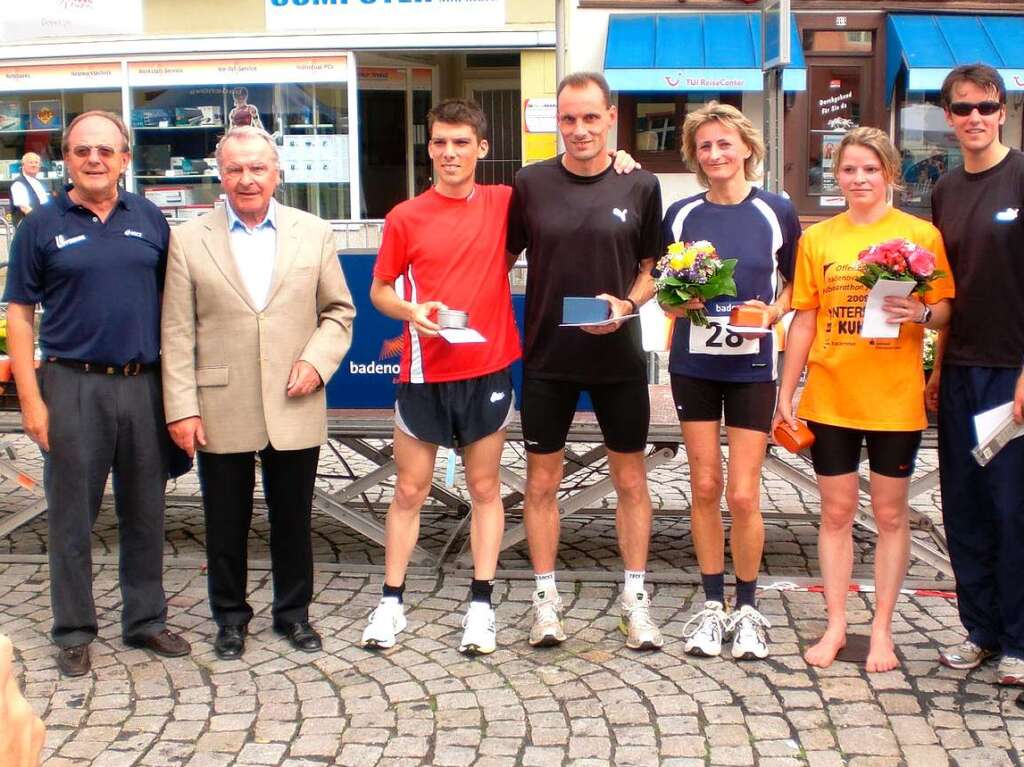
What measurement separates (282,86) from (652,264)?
1215 cm

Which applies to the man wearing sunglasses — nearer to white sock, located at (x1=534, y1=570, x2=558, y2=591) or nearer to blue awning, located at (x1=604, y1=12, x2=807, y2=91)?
white sock, located at (x1=534, y1=570, x2=558, y2=591)

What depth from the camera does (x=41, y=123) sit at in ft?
53.5

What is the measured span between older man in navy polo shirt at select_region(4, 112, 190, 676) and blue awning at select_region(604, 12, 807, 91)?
11.0 metres

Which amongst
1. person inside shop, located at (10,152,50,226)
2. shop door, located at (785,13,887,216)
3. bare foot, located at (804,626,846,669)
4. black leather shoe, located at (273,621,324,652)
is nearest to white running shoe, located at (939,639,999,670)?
bare foot, located at (804,626,846,669)

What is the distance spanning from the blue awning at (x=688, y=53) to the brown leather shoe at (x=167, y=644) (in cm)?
1128

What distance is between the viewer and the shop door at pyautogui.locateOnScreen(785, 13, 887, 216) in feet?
52.2

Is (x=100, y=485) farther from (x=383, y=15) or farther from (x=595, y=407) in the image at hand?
(x=383, y=15)

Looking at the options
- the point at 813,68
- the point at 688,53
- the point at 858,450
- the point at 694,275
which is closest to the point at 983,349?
the point at 858,450

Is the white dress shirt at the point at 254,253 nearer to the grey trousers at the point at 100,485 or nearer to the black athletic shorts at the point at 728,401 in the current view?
the grey trousers at the point at 100,485

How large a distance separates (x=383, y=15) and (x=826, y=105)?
19.1 ft

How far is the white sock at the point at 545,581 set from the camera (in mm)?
4855

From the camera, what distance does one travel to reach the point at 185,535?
6328 millimetres

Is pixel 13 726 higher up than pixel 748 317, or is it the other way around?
pixel 748 317

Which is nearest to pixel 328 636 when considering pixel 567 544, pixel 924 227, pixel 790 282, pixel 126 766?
pixel 126 766
